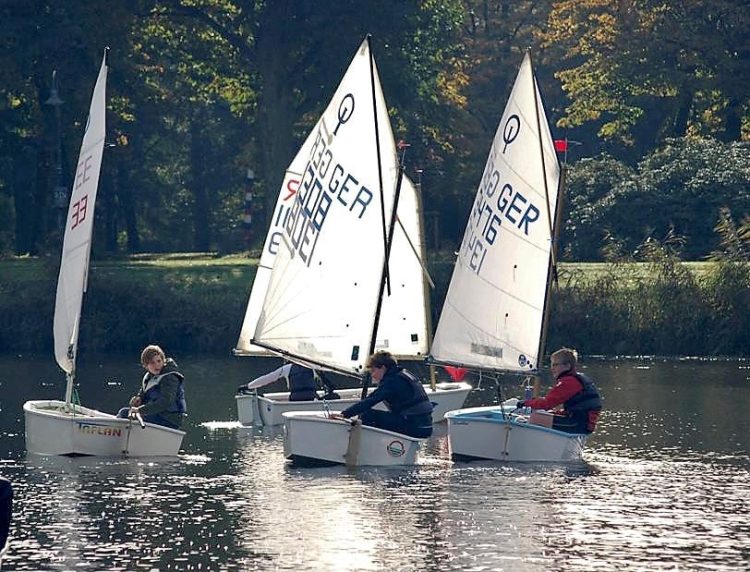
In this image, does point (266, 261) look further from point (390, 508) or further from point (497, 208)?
point (390, 508)

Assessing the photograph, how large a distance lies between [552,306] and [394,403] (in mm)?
22948

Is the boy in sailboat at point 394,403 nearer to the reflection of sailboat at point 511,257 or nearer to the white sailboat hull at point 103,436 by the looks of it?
the white sailboat hull at point 103,436

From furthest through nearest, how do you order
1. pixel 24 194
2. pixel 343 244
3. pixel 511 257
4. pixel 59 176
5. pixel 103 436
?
pixel 24 194
pixel 59 176
pixel 511 257
pixel 343 244
pixel 103 436

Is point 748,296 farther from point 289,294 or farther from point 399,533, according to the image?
point 399,533

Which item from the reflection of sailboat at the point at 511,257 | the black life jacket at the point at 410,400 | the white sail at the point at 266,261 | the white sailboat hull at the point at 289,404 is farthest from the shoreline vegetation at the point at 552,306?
the black life jacket at the point at 410,400

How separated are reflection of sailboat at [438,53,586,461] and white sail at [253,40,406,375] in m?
1.79

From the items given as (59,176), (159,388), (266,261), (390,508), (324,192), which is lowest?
(390,508)

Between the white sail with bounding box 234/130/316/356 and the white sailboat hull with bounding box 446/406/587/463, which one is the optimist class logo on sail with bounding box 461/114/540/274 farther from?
the white sail with bounding box 234/130/316/356

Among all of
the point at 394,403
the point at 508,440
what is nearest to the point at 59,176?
the point at 508,440

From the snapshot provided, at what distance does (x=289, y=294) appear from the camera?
3005 cm

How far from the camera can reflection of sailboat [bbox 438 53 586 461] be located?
30.0 meters

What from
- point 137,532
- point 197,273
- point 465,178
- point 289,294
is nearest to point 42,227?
point 197,273

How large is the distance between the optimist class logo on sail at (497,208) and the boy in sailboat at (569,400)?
14.2 feet

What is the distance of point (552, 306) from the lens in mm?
48250
